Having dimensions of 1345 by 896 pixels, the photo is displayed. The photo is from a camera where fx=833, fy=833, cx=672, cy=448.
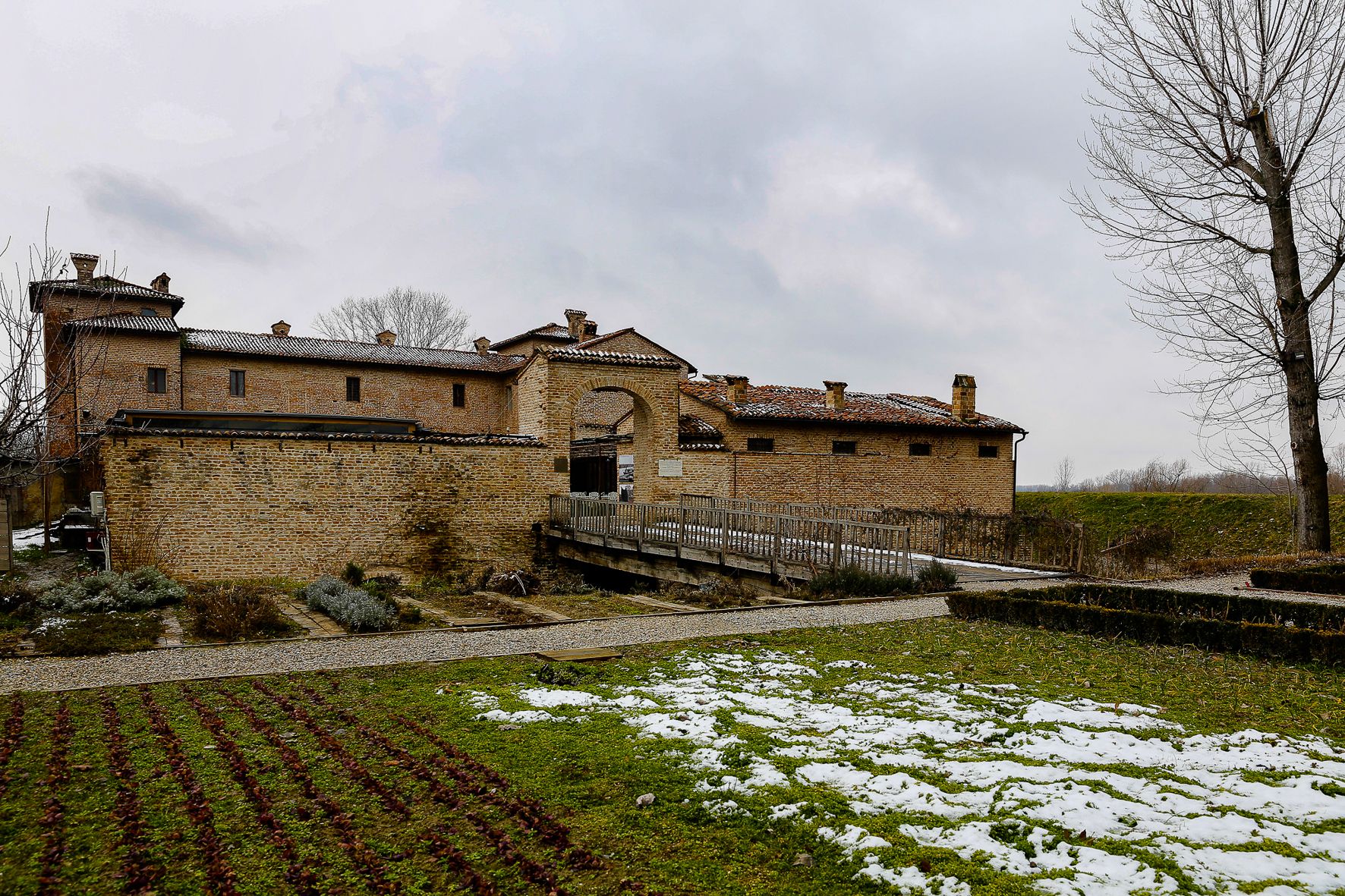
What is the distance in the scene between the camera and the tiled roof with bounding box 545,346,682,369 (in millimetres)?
22453

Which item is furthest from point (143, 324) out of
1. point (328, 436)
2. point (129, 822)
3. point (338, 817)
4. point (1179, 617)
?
point (1179, 617)

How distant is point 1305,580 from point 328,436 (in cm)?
1971

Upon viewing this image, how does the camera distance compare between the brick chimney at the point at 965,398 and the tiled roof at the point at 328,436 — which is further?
the brick chimney at the point at 965,398

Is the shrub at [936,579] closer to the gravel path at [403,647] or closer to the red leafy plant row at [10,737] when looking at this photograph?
the gravel path at [403,647]

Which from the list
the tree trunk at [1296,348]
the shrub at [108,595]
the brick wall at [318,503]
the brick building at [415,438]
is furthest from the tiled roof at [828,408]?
the shrub at [108,595]

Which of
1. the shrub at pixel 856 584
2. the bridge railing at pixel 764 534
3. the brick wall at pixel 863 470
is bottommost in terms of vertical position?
the shrub at pixel 856 584

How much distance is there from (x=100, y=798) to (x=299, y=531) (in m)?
15.6

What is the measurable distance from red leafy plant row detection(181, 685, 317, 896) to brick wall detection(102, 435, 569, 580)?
13509 millimetres

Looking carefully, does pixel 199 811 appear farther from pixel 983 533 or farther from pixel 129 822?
pixel 983 533

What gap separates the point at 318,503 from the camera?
765 inches

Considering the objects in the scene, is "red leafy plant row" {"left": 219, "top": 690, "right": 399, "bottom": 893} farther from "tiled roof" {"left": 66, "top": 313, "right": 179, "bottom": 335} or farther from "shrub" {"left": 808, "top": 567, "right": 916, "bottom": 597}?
"tiled roof" {"left": 66, "top": 313, "right": 179, "bottom": 335}

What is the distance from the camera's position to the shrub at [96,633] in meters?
8.96

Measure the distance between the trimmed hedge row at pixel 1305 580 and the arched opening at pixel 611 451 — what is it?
14751mm

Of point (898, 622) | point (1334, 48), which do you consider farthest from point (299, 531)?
point (1334, 48)
